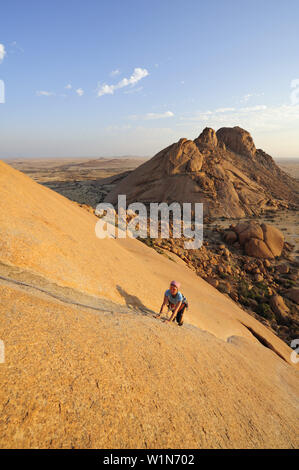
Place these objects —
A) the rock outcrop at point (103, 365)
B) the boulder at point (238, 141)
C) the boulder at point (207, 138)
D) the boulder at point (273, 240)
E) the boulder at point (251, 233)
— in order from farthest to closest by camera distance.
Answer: the boulder at point (238, 141) < the boulder at point (207, 138) < the boulder at point (251, 233) < the boulder at point (273, 240) < the rock outcrop at point (103, 365)

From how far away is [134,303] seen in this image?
14.7 ft

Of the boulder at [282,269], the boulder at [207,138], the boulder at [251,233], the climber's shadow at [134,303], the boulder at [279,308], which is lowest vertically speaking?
the boulder at [279,308]

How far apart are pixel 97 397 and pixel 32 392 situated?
0.51m

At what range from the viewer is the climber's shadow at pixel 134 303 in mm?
4367

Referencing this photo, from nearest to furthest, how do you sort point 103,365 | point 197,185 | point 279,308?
point 103,365
point 279,308
point 197,185

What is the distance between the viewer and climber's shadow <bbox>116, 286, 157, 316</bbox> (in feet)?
14.3

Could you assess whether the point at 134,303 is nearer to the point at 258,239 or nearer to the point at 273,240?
the point at 258,239

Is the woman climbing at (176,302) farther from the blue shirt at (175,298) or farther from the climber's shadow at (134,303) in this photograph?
the climber's shadow at (134,303)

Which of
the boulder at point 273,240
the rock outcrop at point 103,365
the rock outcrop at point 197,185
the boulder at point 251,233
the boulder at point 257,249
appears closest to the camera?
the rock outcrop at point 103,365

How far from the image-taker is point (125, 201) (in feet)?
89.0

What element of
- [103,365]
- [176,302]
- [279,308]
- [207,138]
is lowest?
[279,308]

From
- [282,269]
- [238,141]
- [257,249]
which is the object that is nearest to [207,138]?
[238,141]

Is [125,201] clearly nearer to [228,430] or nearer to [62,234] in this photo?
[62,234]

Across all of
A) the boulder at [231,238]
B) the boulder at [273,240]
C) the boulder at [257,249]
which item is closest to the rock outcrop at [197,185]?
the boulder at [231,238]
